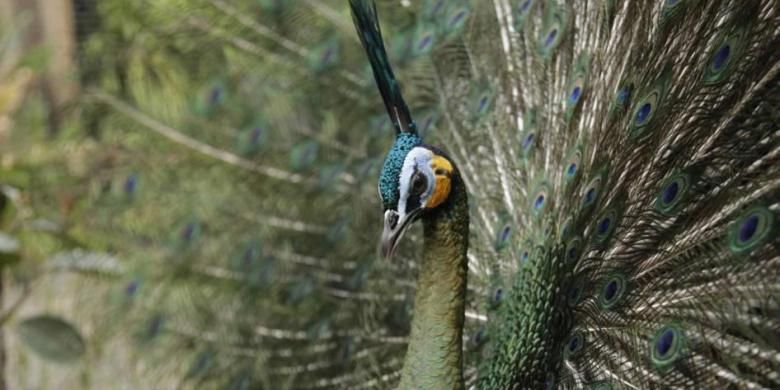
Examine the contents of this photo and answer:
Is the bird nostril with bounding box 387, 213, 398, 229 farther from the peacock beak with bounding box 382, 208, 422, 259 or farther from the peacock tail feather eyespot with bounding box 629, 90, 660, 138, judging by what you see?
the peacock tail feather eyespot with bounding box 629, 90, 660, 138

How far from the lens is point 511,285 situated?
1772mm

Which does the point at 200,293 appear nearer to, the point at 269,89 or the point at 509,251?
the point at 269,89

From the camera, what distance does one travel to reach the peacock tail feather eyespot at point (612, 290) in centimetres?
150

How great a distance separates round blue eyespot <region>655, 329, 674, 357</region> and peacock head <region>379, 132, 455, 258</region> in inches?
13.9

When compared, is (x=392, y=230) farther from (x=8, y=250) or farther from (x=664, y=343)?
(x=8, y=250)

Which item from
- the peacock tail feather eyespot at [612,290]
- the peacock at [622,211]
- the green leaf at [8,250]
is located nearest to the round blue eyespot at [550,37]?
the peacock at [622,211]

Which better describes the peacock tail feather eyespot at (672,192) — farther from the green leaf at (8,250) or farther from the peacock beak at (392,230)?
the green leaf at (8,250)

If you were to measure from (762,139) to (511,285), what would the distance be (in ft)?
1.70

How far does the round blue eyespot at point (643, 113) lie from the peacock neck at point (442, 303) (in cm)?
26

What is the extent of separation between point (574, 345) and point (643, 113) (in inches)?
13.0

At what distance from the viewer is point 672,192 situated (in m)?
1.45

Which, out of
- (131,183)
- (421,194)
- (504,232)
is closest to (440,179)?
(421,194)

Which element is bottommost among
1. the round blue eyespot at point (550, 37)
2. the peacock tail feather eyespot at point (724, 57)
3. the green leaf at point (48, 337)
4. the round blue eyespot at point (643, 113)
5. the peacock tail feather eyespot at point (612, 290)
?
the green leaf at point (48, 337)

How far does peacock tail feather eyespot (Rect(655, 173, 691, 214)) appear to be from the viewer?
4.74ft
